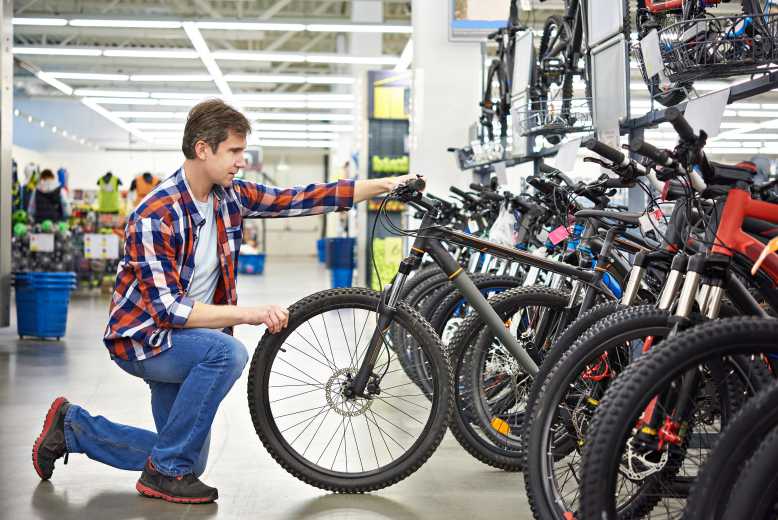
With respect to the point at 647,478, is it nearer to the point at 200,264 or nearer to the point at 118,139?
the point at 200,264

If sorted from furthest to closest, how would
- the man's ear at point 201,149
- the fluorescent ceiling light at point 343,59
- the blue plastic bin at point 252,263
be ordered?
the blue plastic bin at point 252,263 → the fluorescent ceiling light at point 343,59 → the man's ear at point 201,149

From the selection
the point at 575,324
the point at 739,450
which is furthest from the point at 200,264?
the point at 739,450

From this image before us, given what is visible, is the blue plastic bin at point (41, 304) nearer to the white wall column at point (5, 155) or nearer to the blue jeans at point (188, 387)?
the white wall column at point (5, 155)

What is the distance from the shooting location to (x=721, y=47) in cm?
261

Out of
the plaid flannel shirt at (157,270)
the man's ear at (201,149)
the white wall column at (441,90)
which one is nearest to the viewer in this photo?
the plaid flannel shirt at (157,270)

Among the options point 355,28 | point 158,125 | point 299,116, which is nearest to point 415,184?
point 355,28

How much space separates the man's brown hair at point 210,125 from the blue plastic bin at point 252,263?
1424 cm

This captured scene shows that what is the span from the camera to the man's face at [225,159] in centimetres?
310

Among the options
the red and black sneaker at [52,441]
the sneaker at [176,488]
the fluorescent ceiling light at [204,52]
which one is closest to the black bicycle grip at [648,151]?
the sneaker at [176,488]

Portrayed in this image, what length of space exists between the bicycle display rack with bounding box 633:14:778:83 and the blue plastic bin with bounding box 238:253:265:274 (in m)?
15.0

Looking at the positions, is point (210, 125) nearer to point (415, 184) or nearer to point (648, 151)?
point (415, 184)

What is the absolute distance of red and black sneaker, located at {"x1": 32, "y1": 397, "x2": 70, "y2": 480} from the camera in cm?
323

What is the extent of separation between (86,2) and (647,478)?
16.8m

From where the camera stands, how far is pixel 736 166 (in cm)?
226
